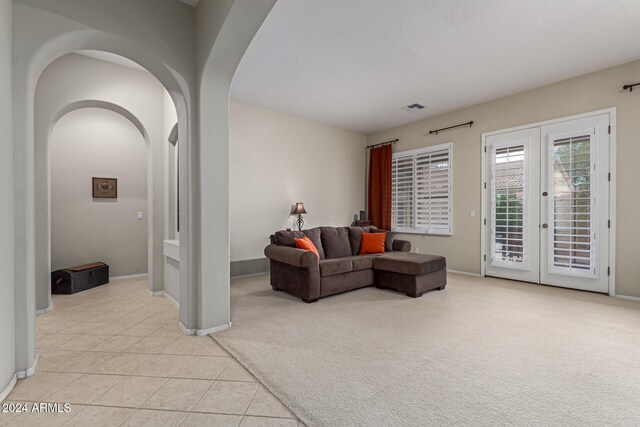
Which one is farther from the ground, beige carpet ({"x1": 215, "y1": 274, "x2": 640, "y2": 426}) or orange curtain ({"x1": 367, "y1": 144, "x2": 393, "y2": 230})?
orange curtain ({"x1": 367, "y1": 144, "x2": 393, "y2": 230})

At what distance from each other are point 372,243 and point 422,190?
1.92 meters

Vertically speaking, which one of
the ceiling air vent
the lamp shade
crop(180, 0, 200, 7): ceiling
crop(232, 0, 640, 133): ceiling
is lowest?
the lamp shade

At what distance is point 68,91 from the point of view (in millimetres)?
3508

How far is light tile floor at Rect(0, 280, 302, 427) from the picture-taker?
162 centimetres

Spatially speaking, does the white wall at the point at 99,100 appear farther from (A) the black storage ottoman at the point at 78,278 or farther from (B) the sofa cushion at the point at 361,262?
(B) the sofa cushion at the point at 361,262

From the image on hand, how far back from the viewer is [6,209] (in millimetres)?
1841

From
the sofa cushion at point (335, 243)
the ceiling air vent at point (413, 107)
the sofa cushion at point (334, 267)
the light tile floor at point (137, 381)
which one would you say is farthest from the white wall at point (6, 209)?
the ceiling air vent at point (413, 107)

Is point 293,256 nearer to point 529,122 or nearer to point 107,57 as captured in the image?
point 107,57

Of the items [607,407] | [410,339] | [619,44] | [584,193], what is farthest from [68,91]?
[584,193]

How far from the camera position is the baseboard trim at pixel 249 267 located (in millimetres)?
5168

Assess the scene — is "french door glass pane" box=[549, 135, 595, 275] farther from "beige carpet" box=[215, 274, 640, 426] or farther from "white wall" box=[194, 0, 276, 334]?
"white wall" box=[194, 0, 276, 334]

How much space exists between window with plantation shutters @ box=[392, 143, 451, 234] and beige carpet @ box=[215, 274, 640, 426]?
7.57 feet

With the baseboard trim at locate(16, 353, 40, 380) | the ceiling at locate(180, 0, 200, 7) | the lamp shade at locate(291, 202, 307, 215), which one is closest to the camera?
the baseboard trim at locate(16, 353, 40, 380)

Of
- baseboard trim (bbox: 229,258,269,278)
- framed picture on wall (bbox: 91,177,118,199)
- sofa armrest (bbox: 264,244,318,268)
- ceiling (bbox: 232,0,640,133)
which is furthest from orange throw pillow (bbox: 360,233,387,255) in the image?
framed picture on wall (bbox: 91,177,118,199)
